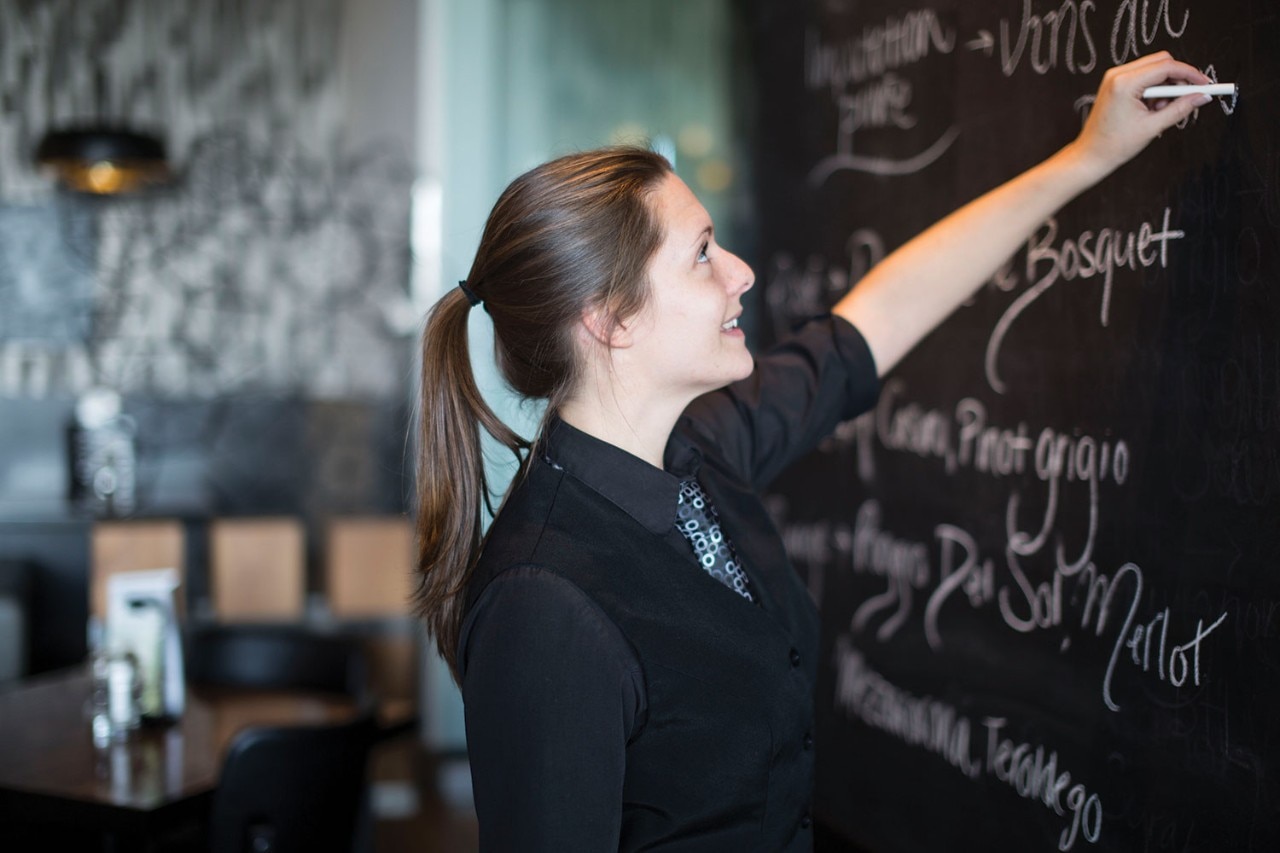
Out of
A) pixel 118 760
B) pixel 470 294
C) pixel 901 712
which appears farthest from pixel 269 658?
pixel 470 294

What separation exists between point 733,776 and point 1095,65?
1.02m

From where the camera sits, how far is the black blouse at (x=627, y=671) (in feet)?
4.00

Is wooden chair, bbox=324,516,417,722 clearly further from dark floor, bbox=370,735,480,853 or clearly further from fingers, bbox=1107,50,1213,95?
fingers, bbox=1107,50,1213,95

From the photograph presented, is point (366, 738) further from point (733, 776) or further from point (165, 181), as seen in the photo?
point (165, 181)

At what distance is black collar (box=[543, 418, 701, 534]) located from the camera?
4.66 feet

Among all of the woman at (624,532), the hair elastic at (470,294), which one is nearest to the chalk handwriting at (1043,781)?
the woman at (624,532)

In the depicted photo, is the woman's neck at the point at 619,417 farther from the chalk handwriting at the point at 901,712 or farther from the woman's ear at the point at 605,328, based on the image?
the chalk handwriting at the point at 901,712

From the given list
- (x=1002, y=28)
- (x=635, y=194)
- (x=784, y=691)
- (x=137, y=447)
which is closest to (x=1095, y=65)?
(x=1002, y=28)

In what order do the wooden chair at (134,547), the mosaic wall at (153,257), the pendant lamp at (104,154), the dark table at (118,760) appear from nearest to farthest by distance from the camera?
the dark table at (118,760) < the wooden chair at (134,547) < the pendant lamp at (104,154) < the mosaic wall at (153,257)

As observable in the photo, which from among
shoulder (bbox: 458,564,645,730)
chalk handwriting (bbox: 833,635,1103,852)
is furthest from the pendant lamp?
shoulder (bbox: 458,564,645,730)

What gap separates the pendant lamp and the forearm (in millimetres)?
3450

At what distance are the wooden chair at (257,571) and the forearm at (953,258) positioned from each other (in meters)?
2.98

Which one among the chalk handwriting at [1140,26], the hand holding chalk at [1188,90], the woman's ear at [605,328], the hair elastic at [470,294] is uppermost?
the chalk handwriting at [1140,26]

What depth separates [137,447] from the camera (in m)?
4.71
